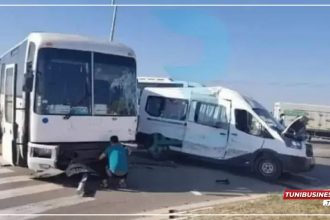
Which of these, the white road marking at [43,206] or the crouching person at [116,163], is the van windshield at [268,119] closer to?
the crouching person at [116,163]

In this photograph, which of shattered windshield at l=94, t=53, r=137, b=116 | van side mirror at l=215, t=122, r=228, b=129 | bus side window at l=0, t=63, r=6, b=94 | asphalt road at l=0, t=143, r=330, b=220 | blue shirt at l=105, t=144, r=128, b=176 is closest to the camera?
asphalt road at l=0, t=143, r=330, b=220

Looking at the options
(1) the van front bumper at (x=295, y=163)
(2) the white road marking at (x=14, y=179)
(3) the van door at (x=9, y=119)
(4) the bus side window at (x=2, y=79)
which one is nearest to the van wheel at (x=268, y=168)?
(1) the van front bumper at (x=295, y=163)

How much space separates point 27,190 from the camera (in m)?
10.0

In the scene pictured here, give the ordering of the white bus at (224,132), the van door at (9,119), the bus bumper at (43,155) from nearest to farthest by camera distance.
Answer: the bus bumper at (43,155)
the van door at (9,119)
the white bus at (224,132)

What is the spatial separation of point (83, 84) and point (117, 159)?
1.75 meters

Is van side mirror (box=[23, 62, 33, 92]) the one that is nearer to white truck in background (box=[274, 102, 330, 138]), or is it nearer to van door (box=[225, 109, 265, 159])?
van door (box=[225, 109, 265, 159])

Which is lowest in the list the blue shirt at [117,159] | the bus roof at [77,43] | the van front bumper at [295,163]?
the van front bumper at [295,163]

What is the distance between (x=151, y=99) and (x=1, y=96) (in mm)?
Answer: 5258

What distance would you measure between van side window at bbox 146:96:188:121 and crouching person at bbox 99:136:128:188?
5.15 meters

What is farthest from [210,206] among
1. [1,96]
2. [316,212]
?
[1,96]

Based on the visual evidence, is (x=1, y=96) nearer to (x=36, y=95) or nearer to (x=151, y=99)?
(x=36, y=95)

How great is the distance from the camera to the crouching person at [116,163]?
1077 cm

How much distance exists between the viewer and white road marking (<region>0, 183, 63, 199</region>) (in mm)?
9559

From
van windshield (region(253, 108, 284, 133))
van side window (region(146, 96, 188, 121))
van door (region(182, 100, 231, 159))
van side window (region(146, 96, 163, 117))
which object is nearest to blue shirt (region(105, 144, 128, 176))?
van door (region(182, 100, 231, 159))
